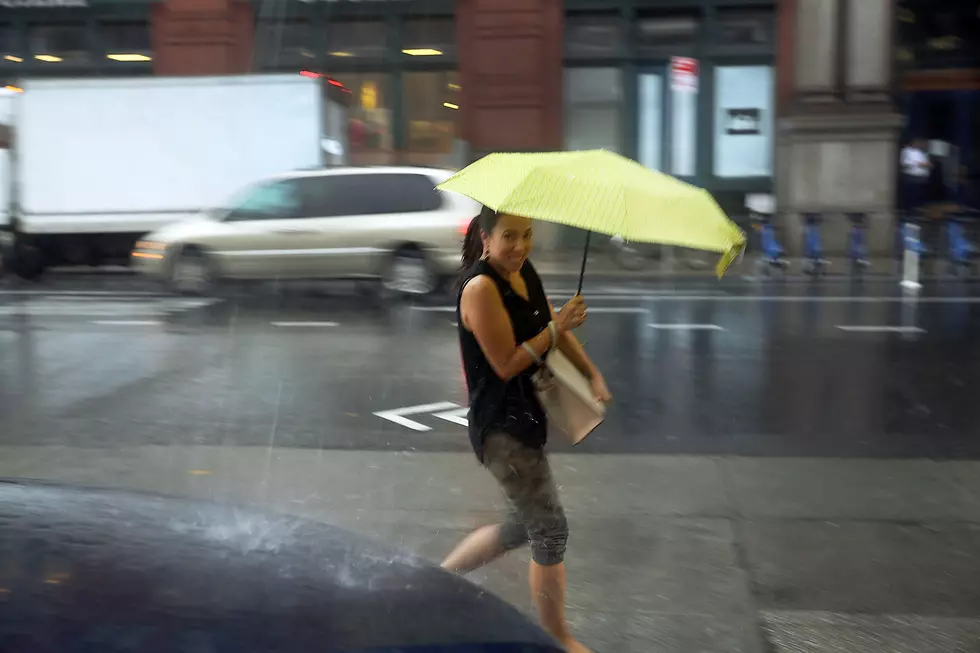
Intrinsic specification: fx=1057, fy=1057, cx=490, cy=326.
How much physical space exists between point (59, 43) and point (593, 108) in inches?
462

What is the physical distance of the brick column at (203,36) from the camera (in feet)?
72.1

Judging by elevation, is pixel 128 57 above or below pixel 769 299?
above

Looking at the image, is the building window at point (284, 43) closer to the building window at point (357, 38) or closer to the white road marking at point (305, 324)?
the building window at point (357, 38)

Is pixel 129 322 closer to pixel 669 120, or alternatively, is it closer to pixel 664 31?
pixel 669 120

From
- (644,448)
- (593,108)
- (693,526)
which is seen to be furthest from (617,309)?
(593,108)

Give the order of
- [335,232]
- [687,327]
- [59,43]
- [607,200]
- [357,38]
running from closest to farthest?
[607,200] < [687,327] < [335,232] < [357,38] < [59,43]

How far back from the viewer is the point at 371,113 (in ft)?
72.6

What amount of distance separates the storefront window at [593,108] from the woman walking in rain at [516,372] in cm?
1836

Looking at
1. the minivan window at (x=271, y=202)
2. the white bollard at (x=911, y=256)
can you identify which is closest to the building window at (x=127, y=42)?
the minivan window at (x=271, y=202)

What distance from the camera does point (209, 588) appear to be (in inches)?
88.7

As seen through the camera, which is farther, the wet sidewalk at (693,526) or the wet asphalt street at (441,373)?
the wet asphalt street at (441,373)

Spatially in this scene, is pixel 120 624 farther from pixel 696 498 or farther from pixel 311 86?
pixel 311 86

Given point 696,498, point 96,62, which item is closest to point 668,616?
point 696,498

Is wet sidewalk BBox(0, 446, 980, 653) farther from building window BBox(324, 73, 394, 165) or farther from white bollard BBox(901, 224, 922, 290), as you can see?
building window BBox(324, 73, 394, 165)
